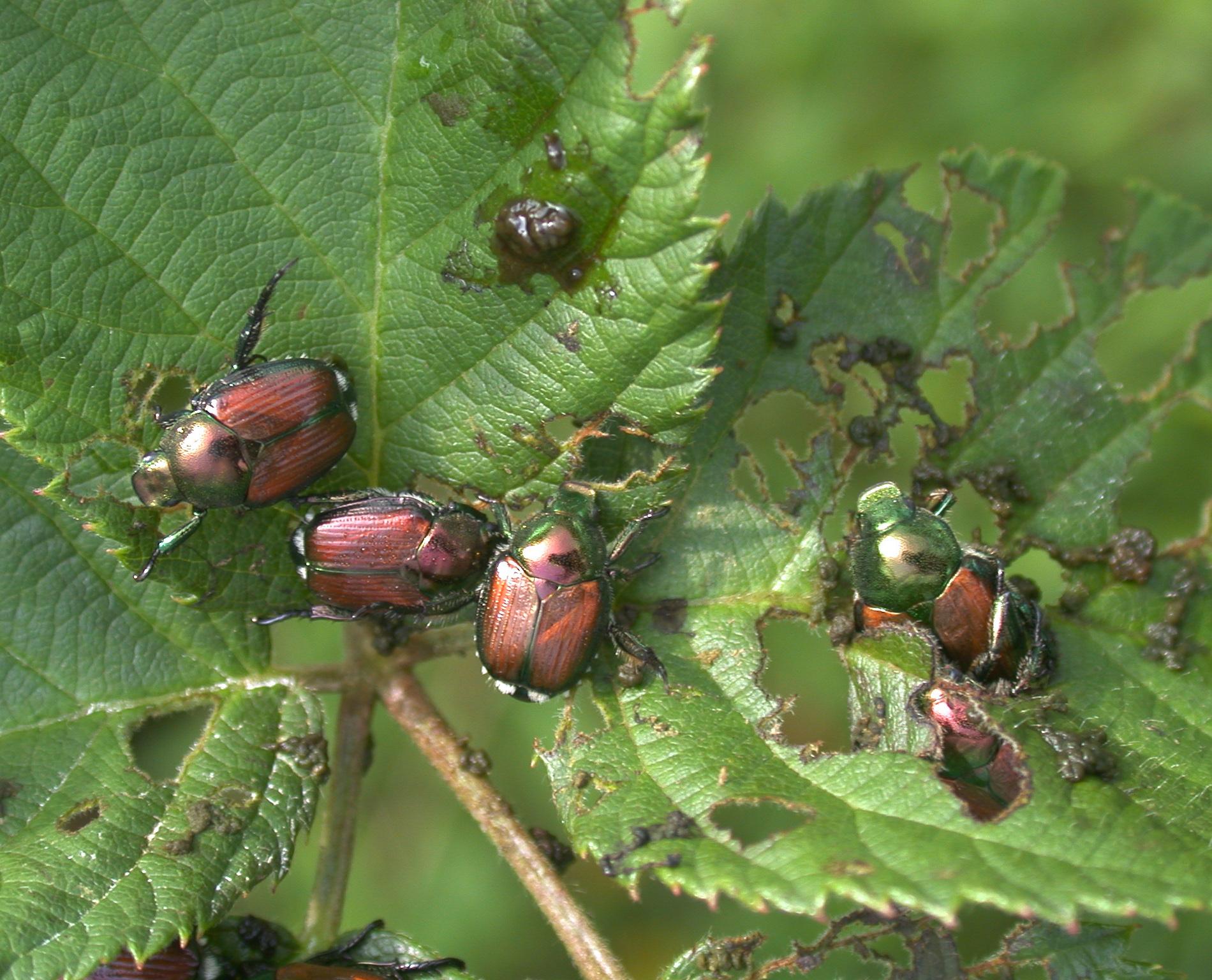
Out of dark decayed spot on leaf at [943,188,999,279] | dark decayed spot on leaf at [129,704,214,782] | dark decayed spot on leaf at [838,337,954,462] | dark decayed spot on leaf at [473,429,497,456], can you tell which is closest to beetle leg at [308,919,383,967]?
dark decayed spot on leaf at [129,704,214,782]

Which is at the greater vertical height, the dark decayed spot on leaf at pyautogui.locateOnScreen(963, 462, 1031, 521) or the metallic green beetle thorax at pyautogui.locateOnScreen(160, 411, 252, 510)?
the metallic green beetle thorax at pyautogui.locateOnScreen(160, 411, 252, 510)

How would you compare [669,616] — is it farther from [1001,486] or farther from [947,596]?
[1001,486]

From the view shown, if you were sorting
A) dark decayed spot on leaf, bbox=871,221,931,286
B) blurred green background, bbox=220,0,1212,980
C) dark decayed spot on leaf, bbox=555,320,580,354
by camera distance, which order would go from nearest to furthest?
dark decayed spot on leaf, bbox=555,320,580,354 < dark decayed spot on leaf, bbox=871,221,931,286 < blurred green background, bbox=220,0,1212,980

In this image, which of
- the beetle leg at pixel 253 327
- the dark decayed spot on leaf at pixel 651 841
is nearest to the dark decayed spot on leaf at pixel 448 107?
the beetle leg at pixel 253 327

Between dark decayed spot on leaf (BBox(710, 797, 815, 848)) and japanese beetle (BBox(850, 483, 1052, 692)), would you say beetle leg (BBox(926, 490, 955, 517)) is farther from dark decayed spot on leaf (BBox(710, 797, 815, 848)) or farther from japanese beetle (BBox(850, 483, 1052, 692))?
dark decayed spot on leaf (BBox(710, 797, 815, 848))

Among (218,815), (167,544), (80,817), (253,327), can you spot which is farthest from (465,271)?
(80,817)

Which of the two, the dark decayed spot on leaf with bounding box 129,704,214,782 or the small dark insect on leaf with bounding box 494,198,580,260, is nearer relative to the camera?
the small dark insect on leaf with bounding box 494,198,580,260

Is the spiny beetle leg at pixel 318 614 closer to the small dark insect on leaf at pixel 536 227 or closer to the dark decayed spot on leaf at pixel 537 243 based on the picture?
the dark decayed spot on leaf at pixel 537 243
